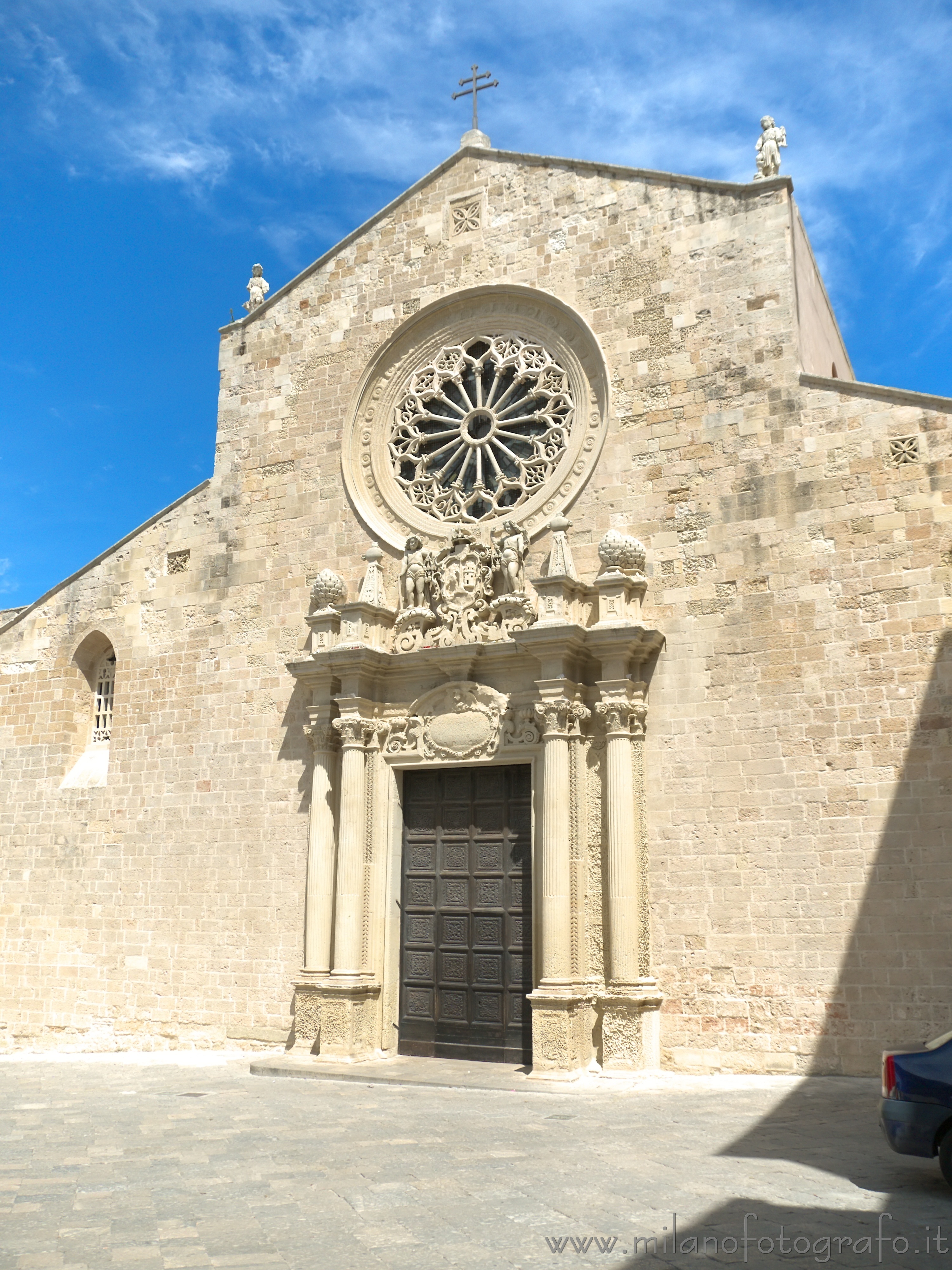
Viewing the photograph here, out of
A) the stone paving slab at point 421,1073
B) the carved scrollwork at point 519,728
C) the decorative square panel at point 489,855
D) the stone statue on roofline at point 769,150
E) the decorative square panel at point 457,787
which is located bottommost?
the stone paving slab at point 421,1073

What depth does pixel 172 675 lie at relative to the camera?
14.8m

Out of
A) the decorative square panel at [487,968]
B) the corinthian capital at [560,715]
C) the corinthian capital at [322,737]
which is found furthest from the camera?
the corinthian capital at [322,737]

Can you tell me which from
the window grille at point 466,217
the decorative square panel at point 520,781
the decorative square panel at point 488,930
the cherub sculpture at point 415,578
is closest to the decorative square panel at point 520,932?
the decorative square panel at point 488,930

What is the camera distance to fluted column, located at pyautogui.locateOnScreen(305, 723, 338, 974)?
12.4 m

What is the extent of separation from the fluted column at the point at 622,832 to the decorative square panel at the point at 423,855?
7.50 ft

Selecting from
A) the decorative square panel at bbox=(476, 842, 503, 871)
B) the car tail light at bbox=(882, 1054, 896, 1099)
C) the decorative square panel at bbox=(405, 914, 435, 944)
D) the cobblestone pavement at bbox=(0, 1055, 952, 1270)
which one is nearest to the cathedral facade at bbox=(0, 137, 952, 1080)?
the decorative square panel at bbox=(476, 842, 503, 871)

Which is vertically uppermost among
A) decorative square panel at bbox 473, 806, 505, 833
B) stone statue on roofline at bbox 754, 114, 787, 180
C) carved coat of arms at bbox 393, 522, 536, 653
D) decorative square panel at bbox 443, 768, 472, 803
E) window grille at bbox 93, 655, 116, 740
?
stone statue on roofline at bbox 754, 114, 787, 180

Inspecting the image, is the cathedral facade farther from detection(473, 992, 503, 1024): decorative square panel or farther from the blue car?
the blue car

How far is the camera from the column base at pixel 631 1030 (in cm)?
1062

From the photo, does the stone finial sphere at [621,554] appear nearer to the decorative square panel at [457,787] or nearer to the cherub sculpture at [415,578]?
the cherub sculpture at [415,578]

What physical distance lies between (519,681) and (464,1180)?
6336 millimetres

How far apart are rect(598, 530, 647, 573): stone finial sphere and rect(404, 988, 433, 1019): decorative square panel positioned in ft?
16.5

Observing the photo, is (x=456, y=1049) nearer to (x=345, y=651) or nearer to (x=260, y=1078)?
(x=260, y=1078)

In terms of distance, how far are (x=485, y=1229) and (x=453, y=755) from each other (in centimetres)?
707
